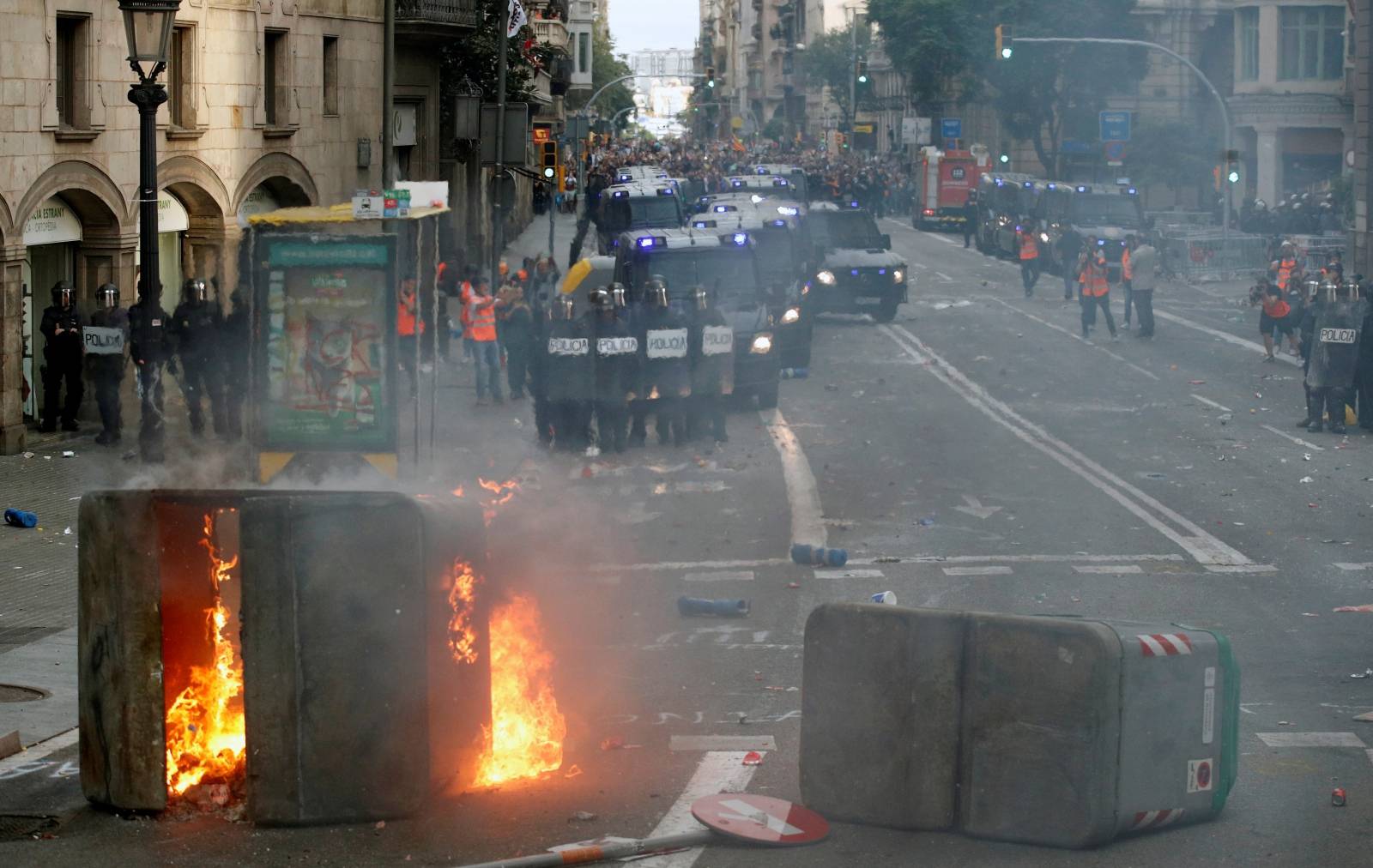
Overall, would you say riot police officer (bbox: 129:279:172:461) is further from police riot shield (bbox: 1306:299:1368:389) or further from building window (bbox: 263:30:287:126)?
police riot shield (bbox: 1306:299:1368:389)

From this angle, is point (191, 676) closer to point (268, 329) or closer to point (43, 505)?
point (268, 329)

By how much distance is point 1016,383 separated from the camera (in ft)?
83.5

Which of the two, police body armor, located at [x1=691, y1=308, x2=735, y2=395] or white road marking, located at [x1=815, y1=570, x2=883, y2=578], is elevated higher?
police body armor, located at [x1=691, y1=308, x2=735, y2=395]

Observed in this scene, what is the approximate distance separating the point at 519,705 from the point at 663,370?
465 inches

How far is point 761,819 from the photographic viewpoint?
25.7 feet

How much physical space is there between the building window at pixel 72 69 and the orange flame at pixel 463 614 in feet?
51.0

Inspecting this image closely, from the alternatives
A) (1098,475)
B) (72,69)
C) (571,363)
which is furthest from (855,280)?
(1098,475)

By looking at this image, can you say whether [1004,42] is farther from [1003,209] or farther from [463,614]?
[463,614]

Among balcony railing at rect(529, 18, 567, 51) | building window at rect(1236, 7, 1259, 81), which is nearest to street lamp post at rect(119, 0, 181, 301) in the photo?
balcony railing at rect(529, 18, 567, 51)

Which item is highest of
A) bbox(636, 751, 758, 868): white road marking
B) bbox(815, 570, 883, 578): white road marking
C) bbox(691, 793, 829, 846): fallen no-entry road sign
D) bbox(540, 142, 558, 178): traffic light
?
bbox(540, 142, 558, 178): traffic light

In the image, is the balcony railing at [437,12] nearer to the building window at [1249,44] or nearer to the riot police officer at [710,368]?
the riot police officer at [710,368]

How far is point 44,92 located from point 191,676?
14.6 meters

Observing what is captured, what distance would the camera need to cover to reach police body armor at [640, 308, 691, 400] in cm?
2038

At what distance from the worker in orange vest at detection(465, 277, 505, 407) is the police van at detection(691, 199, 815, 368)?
3178 millimetres
